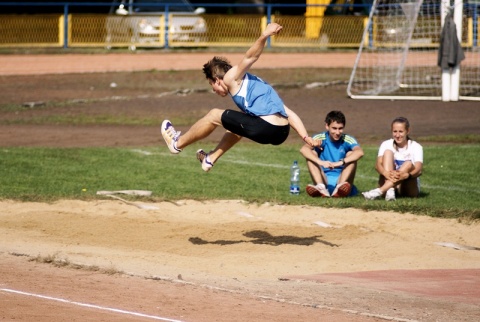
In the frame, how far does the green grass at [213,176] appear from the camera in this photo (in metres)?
14.4

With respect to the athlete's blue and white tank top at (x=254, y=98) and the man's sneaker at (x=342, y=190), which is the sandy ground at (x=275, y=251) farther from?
the athlete's blue and white tank top at (x=254, y=98)

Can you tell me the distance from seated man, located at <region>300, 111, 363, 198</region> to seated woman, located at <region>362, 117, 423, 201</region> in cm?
35

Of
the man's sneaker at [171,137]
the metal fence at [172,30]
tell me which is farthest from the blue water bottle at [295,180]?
the metal fence at [172,30]

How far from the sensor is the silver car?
109 feet

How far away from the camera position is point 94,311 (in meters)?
8.39

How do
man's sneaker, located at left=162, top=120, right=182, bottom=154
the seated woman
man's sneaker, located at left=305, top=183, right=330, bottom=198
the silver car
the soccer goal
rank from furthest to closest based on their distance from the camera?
the silver car → the soccer goal → man's sneaker, located at left=305, top=183, right=330, bottom=198 → the seated woman → man's sneaker, located at left=162, top=120, right=182, bottom=154

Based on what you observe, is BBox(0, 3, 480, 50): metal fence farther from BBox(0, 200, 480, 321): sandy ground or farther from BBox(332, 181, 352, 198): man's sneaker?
BBox(0, 200, 480, 321): sandy ground

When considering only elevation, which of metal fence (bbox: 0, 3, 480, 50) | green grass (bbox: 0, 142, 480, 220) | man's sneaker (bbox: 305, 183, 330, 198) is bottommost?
green grass (bbox: 0, 142, 480, 220)

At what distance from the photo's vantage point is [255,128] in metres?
10.7

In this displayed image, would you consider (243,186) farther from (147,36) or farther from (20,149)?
(147,36)

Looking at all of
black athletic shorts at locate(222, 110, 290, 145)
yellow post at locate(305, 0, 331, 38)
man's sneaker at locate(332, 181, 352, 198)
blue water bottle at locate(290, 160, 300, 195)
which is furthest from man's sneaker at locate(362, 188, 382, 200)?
yellow post at locate(305, 0, 331, 38)


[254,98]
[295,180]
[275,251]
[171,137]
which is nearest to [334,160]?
[295,180]

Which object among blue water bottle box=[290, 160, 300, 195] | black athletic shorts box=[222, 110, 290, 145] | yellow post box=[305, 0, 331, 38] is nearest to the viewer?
black athletic shorts box=[222, 110, 290, 145]

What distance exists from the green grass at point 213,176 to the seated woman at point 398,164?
221mm
